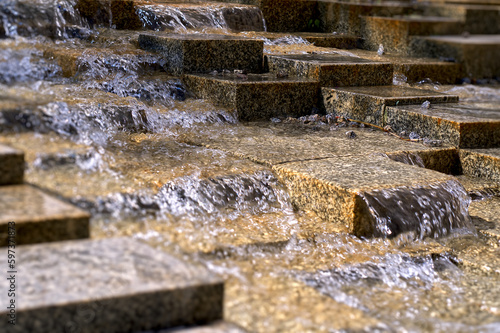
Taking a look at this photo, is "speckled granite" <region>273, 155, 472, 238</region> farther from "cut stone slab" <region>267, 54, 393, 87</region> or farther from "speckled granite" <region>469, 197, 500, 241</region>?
"cut stone slab" <region>267, 54, 393, 87</region>

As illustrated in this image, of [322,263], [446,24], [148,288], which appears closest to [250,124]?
[322,263]

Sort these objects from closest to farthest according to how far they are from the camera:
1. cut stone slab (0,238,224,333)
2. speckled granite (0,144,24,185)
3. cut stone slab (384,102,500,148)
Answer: cut stone slab (0,238,224,333), speckled granite (0,144,24,185), cut stone slab (384,102,500,148)

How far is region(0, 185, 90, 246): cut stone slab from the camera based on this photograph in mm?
2027

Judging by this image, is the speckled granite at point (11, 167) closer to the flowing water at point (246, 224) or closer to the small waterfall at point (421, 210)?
the flowing water at point (246, 224)

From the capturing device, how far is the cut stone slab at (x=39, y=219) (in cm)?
203

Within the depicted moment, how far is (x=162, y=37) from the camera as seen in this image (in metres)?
4.97

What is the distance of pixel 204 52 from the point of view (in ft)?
16.2

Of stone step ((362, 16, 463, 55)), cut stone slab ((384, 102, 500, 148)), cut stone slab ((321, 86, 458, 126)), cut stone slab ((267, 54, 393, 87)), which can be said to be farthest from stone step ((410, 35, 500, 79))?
cut stone slab ((384, 102, 500, 148))

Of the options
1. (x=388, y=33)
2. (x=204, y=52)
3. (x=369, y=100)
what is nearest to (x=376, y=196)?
(x=369, y=100)

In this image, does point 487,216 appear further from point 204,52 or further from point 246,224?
point 204,52

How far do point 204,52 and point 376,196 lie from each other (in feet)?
8.09

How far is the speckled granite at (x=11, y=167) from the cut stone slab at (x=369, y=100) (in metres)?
2.85

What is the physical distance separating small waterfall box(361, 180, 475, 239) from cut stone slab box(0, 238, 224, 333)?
130 centimetres

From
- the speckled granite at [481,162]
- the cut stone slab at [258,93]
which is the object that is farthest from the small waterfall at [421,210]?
the cut stone slab at [258,93]
